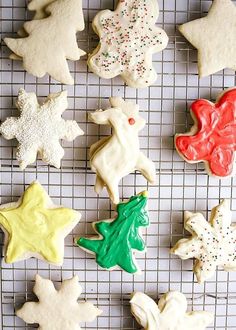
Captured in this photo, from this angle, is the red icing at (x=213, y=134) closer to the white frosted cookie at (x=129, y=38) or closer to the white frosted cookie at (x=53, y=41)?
the white frosted cookie at (x=129, y=38)

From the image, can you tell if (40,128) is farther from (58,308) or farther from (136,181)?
(58,308)

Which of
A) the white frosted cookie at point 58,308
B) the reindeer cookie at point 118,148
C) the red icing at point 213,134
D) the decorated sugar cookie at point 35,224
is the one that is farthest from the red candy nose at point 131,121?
the white frosted cookie at point 58,308

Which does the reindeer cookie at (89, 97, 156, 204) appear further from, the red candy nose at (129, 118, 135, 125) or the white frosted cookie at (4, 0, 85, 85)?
the white frosted cookie at (4, 0, 85, 85)

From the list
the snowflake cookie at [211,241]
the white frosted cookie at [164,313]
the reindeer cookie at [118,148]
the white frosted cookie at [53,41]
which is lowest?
the white frosted cookie at [164,313]

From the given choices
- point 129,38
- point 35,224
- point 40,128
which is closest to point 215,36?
point 129,38

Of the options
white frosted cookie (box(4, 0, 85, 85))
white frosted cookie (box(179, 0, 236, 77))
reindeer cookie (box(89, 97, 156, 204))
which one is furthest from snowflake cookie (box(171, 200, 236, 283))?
white frosted cookie (box(4, 0, 85, 85))

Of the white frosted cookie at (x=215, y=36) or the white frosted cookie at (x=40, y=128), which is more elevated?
the white frosted cookie at (x=215, y=36)
